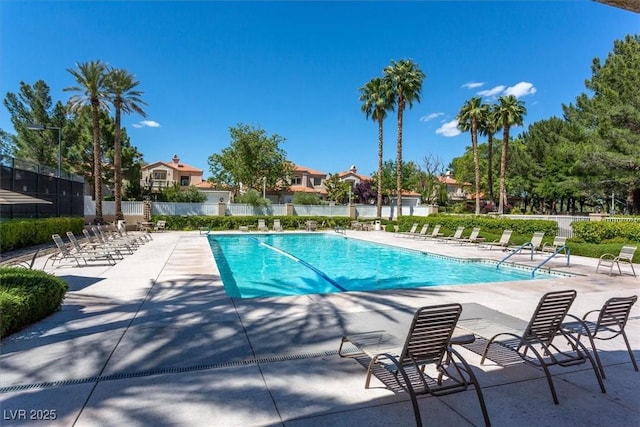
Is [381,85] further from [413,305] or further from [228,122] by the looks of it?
[413,305]

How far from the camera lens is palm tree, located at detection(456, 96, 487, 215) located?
35000 mm

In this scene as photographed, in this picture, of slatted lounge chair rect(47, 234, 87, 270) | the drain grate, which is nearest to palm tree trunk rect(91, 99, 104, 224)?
slatted lounge chair rect(47, 234, 87, 270)

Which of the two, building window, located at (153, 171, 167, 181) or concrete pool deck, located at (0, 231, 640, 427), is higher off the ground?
building window, located at (153, 171, 167, 181)

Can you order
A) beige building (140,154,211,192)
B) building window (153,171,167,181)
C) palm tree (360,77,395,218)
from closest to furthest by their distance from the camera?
palm tree (360,77,395,218), beige building (140,154,211,192), building window (153,171,167,181)

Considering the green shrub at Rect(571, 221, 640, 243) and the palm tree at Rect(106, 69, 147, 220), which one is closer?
the green shrub at Rect(571, 221, 640, 243)

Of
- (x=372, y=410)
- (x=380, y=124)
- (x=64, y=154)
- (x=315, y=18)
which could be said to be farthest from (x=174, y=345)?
(x=64, y=154)

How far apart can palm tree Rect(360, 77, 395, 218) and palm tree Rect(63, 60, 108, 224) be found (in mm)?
19702

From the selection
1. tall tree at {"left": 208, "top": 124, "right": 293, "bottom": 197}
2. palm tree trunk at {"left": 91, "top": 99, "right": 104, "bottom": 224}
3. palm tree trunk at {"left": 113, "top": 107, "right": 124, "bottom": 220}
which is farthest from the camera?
tall tree at {"left": 208, "top": 124, "right": 293, "bottom": 197}

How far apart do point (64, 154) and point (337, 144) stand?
89.7 feet

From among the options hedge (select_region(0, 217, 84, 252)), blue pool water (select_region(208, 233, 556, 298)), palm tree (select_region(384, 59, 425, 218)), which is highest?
palm tree (select_region(384, 59, 425, 218))

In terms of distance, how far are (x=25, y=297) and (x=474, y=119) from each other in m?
36.3

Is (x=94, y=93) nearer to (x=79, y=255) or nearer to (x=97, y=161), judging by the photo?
(x=97, y=161)

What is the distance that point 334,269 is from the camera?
13.9m

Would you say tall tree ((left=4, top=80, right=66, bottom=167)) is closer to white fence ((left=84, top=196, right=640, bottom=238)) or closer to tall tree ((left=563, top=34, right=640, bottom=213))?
white fence ((left=84, top=196, right=640, bottom=238))
